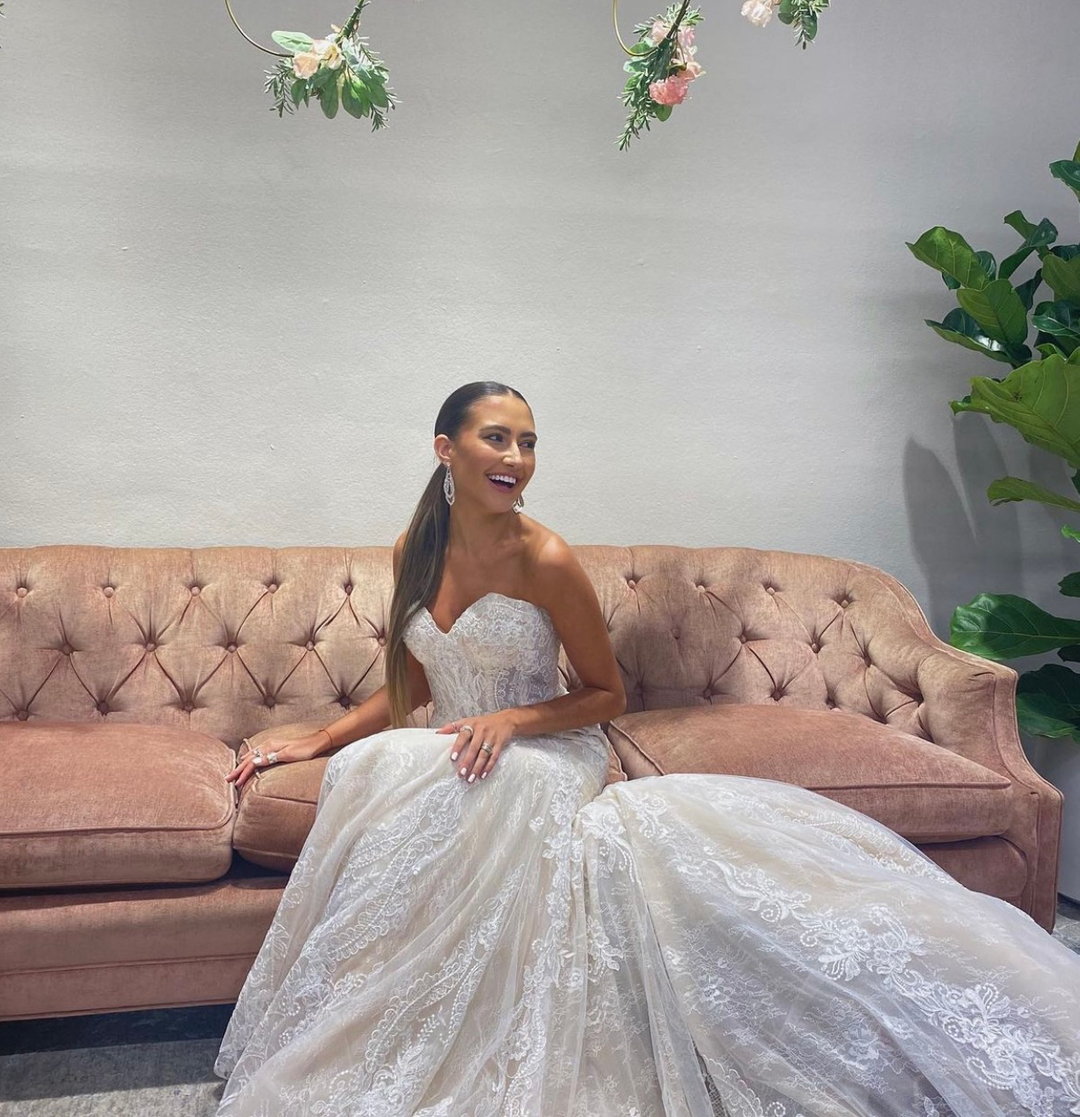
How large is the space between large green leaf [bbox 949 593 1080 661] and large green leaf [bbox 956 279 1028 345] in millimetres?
875

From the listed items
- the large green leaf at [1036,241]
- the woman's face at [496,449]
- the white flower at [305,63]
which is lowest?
the woman's face at [496,449]

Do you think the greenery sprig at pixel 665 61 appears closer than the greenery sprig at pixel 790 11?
No

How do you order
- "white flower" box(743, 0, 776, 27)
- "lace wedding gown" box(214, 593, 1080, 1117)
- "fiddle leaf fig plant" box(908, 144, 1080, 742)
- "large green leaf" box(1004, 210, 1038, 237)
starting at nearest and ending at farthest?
"lace wedding gown" box(214, 593, 1080, 1117) → "white flower" box(743, 0, 776, 27) → "fiddle leaf fig plant" box(908, 144, 1080, 742) → "large green leaf" box(1004, 210, 1038, 237)

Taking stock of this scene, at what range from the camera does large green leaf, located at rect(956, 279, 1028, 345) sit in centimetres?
313

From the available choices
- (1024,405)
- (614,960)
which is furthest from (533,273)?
(614,960)

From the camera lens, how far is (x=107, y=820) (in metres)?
1.96

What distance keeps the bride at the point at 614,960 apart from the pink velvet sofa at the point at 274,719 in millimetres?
313

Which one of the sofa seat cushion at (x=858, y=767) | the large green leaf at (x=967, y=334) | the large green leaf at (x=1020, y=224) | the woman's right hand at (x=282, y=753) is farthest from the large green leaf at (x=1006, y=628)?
the woman's right hand at (x=282, y=753)

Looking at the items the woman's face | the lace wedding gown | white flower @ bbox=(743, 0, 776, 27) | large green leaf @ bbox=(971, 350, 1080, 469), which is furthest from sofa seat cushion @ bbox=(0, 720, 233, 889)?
large green leaf @ bbox=(971, 350, 1080, 469)

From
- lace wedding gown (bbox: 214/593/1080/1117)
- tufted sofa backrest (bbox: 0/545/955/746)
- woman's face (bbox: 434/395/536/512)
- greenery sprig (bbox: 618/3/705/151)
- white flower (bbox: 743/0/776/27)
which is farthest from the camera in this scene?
tufted sofa backrest (bbox: 0/545/955/746)

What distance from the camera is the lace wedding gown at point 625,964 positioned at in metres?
1.47

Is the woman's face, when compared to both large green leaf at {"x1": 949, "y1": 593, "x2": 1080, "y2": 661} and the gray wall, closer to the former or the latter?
the gray wall

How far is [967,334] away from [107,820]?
299 cm

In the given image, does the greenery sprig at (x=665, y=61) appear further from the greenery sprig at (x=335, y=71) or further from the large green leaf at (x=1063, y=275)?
the large green leaf at (x=1063, y=275)
